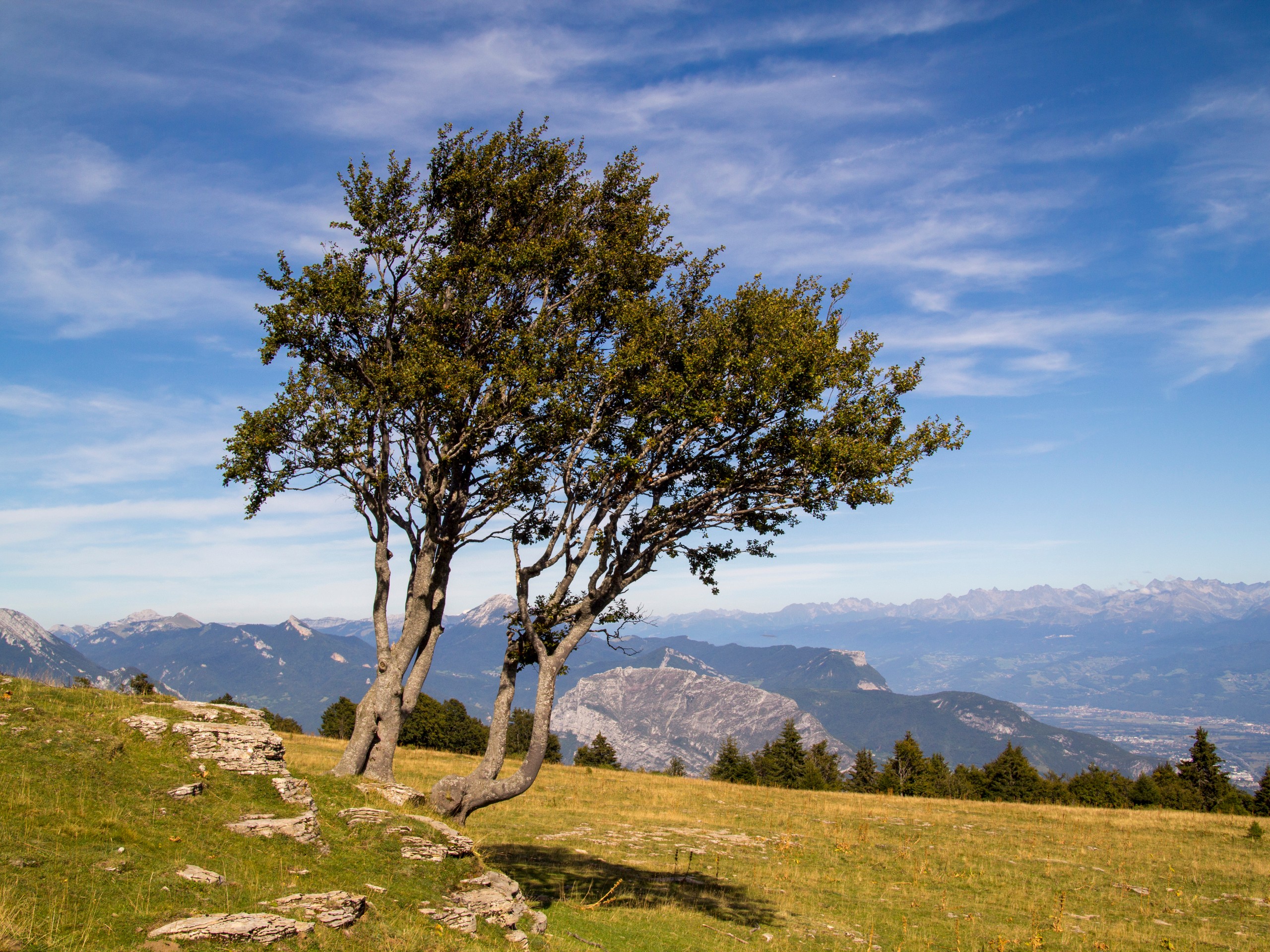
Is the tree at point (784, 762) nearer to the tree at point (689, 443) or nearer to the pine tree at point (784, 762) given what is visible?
the pine tree at point (784, 762)

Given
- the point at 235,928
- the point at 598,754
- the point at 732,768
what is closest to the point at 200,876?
A: the point at 235,928

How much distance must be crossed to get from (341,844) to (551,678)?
20.1 ft

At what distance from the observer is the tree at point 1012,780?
262 feet

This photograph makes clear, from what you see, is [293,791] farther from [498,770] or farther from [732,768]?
[732,768]

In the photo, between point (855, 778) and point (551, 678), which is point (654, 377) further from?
point (855, 778)

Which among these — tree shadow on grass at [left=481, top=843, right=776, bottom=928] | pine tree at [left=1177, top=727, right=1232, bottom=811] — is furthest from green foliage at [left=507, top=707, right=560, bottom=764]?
pine tree at [left=1177, top=727, right=1232, bottom=811]

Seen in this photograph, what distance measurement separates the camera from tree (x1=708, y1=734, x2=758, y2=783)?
9531cm

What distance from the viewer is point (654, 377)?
1886cm

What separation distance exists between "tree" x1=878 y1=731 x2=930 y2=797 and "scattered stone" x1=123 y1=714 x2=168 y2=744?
295ft

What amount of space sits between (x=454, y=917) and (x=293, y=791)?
5086 millimetres

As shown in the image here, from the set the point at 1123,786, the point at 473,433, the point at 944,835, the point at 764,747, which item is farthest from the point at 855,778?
the point at 473,433

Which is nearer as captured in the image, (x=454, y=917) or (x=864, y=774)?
(x=454, y=917)

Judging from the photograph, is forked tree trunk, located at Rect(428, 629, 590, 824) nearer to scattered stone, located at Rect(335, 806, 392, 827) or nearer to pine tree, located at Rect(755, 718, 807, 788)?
scattered stone, located at Rect(335, 806, 392, 827)

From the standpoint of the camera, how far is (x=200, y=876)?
35.9 feet
